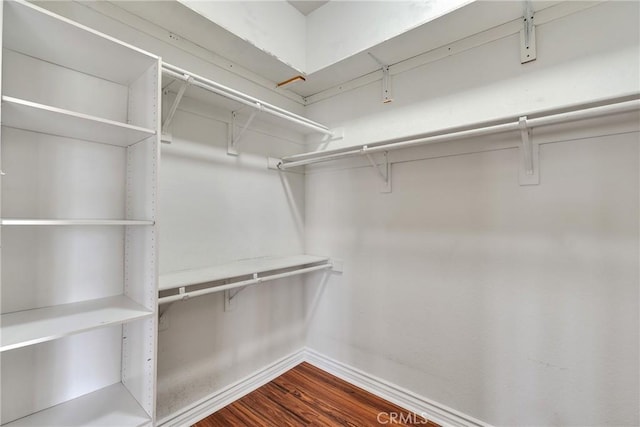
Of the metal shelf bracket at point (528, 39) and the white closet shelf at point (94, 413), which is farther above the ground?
the metal shelf bracket at point (528, 39)

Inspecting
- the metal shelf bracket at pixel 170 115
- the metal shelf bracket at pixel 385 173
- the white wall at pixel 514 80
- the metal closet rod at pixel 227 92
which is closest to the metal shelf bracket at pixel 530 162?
the white wall at pixel 514 80

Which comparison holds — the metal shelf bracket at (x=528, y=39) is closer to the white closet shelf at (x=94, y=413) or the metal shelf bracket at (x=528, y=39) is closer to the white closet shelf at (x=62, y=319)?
the white closet shelf at (x=62, y=319)

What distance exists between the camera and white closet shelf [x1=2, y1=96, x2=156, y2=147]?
0.99 metres

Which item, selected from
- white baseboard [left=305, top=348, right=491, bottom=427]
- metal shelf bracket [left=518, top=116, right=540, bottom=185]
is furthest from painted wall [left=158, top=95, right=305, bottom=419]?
metal shelf bracket [left=518, top=116, right=540, bottom=185]

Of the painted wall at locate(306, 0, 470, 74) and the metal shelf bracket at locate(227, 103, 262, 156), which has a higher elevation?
the painted wall at locate(306, 0, 470, 74)

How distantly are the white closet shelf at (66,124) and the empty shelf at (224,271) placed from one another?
714mm

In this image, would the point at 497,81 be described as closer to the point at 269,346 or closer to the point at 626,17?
the point at 626,17

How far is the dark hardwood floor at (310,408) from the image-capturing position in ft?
5.65

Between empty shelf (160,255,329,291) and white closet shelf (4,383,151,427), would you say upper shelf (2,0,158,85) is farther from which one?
white closet shelf (4,383,151,427)

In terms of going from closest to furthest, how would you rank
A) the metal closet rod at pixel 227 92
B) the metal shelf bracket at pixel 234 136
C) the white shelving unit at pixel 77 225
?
the white shelving unit at pixel 77 225
the metal closet rod at pixel 227 92
the metal shelf bracket at pixel 234 136

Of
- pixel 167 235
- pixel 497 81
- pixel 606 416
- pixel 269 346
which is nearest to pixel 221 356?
pixel 269 346

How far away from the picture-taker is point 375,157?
204 cm

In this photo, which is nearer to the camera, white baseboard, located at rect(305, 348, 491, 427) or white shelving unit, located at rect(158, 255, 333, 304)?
white shelving unit, located at rect(158, 255, 333, 304)

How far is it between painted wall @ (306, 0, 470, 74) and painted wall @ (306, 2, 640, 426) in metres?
0.29
